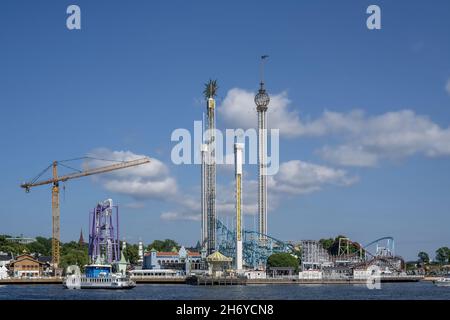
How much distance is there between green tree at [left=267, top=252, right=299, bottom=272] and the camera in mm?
135250

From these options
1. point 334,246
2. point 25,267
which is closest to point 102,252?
point 25,267

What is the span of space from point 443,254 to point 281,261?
6389cm

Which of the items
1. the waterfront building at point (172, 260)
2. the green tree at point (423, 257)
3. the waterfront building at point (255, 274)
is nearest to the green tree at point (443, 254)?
the green tree at point (423, 257)

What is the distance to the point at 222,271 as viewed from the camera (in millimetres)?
120438

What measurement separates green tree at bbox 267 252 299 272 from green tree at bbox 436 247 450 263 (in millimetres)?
60033

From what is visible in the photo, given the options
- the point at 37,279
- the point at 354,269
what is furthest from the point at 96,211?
the point at 354,269

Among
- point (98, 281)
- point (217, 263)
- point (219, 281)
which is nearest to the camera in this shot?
point (98, 281)

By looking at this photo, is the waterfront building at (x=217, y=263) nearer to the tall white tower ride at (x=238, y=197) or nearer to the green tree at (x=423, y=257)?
the tall white tower ride at (x=238, y=197)

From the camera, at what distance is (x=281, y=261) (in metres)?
135

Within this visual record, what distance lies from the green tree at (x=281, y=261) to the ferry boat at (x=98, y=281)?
44.8 meters

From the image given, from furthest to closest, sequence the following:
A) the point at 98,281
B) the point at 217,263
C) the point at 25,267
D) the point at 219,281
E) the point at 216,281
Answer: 1. the point at 25,267
2. the point at 217,263
3. the point at 216,281
4. the point at 219,281
5. the point at 98,281

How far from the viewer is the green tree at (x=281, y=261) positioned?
13525 centimetres

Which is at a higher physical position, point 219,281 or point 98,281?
point 98,281

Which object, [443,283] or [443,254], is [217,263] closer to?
[443,283]
